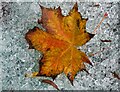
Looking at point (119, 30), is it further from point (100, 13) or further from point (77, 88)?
point (77, 88)

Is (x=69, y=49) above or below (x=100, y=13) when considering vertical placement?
below

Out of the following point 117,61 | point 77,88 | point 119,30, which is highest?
point 119,30

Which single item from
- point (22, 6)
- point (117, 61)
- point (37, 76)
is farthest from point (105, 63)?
point (22, 6)
